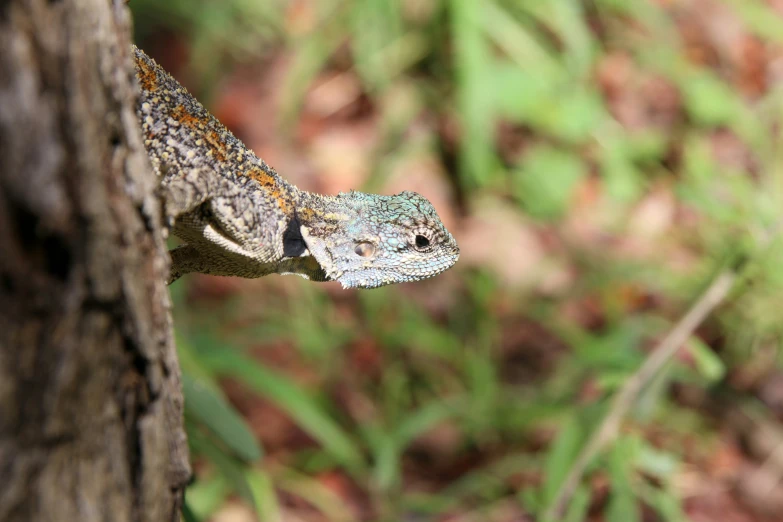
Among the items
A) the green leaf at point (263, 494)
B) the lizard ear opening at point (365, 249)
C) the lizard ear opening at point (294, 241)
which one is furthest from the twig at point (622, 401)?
the green leaf at point (263, 494)

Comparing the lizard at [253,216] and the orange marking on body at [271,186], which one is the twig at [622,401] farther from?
the orange marking on body at [271,186]

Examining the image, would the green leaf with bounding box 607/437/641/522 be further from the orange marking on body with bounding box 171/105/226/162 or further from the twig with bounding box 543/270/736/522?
the orange marking on body with bounding box 171/105/226/162

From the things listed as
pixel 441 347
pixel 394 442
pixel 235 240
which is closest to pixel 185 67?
pixel 441 347

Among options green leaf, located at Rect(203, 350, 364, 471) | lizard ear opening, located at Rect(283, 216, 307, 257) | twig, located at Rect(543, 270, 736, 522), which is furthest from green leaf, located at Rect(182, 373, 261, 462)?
twig, located at Rect(543, 270, 736, 522)

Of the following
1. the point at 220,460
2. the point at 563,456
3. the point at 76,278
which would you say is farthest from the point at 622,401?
the point at 76,278

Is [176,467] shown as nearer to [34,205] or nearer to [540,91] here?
[34,205]
